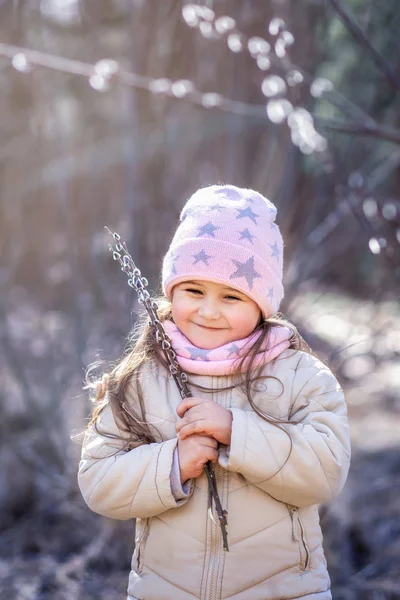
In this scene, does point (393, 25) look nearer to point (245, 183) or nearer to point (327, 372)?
point (245, 183)

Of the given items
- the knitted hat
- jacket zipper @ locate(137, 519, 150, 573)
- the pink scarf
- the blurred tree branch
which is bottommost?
jacket zipper @ locate(137, 519, 150, 573)

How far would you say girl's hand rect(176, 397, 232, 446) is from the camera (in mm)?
1943

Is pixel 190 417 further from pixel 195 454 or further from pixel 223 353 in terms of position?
pixel 223 353

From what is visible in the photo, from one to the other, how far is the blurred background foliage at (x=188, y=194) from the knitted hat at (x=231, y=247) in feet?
1.67

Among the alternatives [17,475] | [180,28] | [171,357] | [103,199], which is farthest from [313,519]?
[103,199]

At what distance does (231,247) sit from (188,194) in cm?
215

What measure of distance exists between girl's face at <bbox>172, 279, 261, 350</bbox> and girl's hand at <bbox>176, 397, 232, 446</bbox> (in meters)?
0.18

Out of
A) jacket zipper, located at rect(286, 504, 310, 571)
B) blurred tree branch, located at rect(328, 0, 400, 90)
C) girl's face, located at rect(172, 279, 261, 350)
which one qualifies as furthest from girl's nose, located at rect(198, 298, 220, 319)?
blurred tree branch, located at rect(328, 0, 400, 90)

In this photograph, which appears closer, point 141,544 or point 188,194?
point 141,544

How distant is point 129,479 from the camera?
6.49 ft

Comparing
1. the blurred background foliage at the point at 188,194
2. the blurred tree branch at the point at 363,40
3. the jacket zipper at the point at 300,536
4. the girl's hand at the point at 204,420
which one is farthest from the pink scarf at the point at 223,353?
the blurred tree branch at the point at 363,40

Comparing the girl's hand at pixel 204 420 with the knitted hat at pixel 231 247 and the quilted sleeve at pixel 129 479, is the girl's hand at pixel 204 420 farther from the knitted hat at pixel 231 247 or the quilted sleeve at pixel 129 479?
the knitted hat at pixel 231 247

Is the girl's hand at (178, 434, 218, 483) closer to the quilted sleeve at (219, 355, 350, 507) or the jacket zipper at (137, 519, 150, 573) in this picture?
the quilted sleeve at (219, 355, 350, 507)

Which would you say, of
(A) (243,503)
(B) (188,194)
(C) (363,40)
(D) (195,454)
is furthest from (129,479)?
(B) (188,194)
